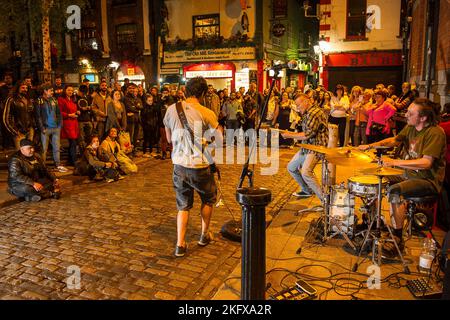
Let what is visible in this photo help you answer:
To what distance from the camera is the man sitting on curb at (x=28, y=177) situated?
7355mm

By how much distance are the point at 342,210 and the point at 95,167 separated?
19.3 feet

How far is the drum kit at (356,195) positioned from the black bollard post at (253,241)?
149 cm

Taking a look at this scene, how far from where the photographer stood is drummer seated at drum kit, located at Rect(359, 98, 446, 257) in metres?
4.66

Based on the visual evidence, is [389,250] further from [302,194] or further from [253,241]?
[302,194]

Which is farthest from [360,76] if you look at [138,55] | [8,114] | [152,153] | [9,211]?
[9,211]

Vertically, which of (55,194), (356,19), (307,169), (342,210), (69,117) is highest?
(356,19)

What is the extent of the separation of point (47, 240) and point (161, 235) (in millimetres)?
1555

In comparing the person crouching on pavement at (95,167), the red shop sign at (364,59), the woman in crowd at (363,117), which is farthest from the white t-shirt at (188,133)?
the red shop sign at (364,59)

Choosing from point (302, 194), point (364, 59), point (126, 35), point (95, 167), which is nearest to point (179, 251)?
point (302, 194)

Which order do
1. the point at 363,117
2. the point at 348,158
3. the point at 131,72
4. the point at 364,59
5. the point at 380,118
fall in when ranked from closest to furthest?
1. the point at 348,158
2. the point at 380,118
3. the point at 363,117
4. the point at 364,59
5. the point at 131,72

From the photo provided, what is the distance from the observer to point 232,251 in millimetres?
5227

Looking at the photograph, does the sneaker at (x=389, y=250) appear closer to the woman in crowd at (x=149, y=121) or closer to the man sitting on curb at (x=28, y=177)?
the man sitting on curb at (x=28, y=177)

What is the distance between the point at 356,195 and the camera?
494 centimetres
